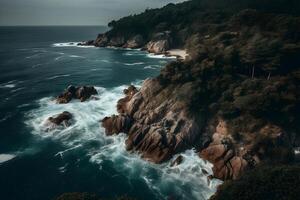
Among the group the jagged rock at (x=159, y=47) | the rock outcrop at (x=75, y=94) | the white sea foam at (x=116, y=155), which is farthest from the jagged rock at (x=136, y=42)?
the white sea foam at (x=116, y=155)

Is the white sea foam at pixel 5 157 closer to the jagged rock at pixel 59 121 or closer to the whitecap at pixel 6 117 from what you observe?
the jagged rock at pixel 59 121

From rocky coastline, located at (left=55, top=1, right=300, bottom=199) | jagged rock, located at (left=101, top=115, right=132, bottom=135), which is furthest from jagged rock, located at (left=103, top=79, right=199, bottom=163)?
jagged rock, located at (left=101, top=115, right=132, bottom=135)

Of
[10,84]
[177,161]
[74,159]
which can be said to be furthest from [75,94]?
[177,161]

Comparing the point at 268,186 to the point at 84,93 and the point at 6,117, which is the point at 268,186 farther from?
the point at 6,117

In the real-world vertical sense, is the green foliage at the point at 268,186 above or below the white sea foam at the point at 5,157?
above

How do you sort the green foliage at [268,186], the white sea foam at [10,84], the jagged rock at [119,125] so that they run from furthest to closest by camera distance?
the white sea foam at [10,84] → the jagged rock at [119,125] → the green foliage at [268,186]

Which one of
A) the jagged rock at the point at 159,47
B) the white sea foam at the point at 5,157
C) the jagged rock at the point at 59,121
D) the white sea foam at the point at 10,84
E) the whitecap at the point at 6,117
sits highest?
the jagged rock at the point at 159,47

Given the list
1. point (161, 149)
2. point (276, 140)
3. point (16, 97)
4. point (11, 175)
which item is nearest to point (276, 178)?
point (276, 140)
